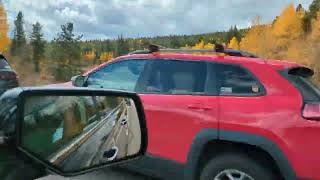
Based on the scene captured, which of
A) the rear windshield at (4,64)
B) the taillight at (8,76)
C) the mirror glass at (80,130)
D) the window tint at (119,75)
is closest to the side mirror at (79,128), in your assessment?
the mirror glass at (80,130)

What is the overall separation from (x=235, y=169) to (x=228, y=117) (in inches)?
19.4

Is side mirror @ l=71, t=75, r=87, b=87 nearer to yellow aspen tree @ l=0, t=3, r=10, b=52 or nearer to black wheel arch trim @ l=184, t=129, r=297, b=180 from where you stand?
black wheel arch trim @ l=184, t=129, r=297, b=180

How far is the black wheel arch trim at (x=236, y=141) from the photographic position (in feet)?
14.7

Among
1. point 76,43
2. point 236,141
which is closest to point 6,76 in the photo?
point 236,141

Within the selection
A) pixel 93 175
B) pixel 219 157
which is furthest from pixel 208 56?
pixel 93 175

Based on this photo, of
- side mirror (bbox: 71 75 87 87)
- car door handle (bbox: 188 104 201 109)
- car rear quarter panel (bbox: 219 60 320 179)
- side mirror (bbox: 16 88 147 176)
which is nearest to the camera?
side mirror (bbox: 16 88 147 176)

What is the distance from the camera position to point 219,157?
4.83 m

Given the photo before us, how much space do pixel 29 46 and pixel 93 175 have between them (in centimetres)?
9713

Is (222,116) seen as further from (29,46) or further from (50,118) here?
(29,46)

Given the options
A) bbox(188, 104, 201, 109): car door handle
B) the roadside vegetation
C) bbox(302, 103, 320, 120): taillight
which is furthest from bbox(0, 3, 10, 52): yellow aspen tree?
bbox(302, 103, 320, 120): taillight

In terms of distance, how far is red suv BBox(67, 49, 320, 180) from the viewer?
14.6 feet

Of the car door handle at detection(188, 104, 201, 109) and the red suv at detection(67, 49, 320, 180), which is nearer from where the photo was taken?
the red suv at detection(67, 49, 320, 180)

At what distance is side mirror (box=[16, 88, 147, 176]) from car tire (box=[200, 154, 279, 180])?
2.35 m

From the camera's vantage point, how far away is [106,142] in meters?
2.21
